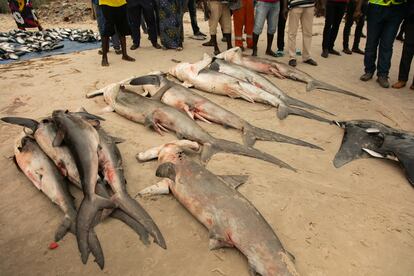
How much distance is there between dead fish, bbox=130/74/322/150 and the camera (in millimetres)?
4125

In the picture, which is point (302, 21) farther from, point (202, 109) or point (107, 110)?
point (107, 110)

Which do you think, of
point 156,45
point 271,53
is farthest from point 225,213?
point 156,45

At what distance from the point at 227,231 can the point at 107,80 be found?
473 centimetres

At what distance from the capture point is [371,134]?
13.7 feet

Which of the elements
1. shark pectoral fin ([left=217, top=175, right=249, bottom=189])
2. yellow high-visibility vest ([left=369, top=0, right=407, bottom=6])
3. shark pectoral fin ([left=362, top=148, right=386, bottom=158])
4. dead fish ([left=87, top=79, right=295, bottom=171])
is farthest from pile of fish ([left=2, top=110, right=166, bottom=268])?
yellow high-visibility vest ([left=369, top=0, right=407, bottom=6])

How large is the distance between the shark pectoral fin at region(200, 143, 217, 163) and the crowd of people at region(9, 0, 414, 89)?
4168mm

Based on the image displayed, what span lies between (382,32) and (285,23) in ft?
8.41

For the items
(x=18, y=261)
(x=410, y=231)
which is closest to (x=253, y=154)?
(x=410, y=231)

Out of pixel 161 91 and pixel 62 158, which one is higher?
pixel 161 91

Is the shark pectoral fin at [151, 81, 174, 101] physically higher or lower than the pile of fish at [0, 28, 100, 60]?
lower

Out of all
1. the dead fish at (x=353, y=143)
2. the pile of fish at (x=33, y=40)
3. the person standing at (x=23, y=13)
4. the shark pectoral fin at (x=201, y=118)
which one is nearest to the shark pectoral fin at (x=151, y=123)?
the shark pectoral fin at (x=201, y=118)

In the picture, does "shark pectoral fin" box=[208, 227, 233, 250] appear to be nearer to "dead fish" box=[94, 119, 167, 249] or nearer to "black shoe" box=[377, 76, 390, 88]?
"dead fish" box=[94, 119, 167, 249]

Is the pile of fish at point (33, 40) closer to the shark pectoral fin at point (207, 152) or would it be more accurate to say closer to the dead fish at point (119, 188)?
the dead fish at point (119, 188)

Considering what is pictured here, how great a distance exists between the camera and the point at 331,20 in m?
7.60
